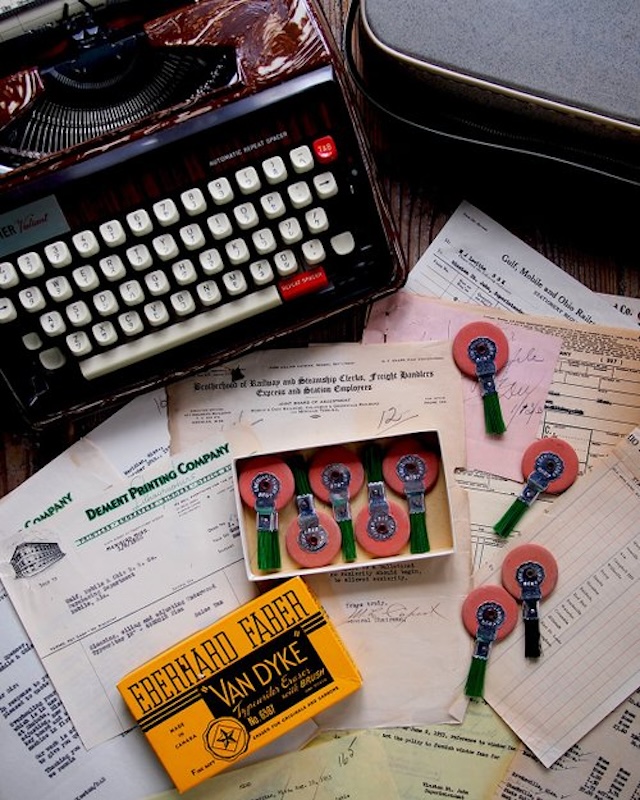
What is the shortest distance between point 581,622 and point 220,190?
673mm

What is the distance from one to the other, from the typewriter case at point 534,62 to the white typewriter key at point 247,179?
0.19 m

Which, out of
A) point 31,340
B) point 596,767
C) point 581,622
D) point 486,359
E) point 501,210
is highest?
point 31,340

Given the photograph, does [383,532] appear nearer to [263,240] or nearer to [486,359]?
[486,359]

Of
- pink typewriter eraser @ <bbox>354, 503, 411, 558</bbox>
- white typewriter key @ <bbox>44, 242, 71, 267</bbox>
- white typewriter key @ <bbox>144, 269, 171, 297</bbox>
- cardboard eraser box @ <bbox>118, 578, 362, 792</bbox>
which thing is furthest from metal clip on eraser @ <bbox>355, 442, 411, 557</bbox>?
white typewriter key @ <bbox>44, 242, 71, 267</bbox>

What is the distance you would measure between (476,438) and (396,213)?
30 cm

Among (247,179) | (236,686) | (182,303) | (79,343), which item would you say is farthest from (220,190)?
(236,686)

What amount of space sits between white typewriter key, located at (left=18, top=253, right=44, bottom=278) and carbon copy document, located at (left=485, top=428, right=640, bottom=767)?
2.12 feet

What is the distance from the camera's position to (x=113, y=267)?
1.08 meters

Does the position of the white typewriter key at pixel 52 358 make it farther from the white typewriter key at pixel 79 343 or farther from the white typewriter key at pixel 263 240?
the white typewriter key at pixel 263 240

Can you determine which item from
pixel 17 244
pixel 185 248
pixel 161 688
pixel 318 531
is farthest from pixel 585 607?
pixel 17 244

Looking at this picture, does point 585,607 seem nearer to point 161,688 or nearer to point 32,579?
point 161,688

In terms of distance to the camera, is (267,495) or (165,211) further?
(267,495)

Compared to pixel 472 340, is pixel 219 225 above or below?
above

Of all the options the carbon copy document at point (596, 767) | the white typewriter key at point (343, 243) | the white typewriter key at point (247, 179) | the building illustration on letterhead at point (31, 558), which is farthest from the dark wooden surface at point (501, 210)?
the carbon copy document at point (596, 767)
